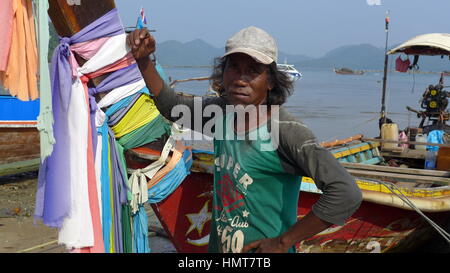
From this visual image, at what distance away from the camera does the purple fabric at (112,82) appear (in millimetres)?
2311

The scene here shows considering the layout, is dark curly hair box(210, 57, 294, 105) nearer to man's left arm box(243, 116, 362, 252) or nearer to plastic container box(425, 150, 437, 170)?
man's left arm box(243, 116, 362, 252)

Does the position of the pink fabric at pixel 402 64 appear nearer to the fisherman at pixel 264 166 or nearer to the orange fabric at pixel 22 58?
the fisherman at pixel 264 166

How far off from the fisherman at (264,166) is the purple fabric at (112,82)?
14.2 inches

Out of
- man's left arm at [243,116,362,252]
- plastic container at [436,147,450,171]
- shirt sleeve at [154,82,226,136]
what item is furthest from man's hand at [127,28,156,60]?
plastic container at [436,147,450,171]

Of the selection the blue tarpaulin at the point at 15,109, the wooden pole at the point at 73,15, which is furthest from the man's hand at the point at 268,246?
the blue tarpaulin at the point at 15,109

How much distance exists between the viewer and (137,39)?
2.04 metres

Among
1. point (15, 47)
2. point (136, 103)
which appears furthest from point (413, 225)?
point (15, 47)

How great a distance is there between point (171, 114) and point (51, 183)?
0.61m

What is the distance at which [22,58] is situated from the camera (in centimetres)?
202

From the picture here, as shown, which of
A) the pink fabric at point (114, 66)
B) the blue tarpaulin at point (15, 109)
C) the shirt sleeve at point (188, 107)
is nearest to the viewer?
the shirt sleeve at point (188, 107)

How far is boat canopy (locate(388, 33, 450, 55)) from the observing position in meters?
7.21

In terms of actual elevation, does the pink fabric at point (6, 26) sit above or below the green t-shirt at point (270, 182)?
above

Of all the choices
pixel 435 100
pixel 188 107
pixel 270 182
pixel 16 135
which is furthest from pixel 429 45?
pixel 16 135

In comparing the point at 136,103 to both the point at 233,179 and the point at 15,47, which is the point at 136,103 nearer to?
the point at 15,47
